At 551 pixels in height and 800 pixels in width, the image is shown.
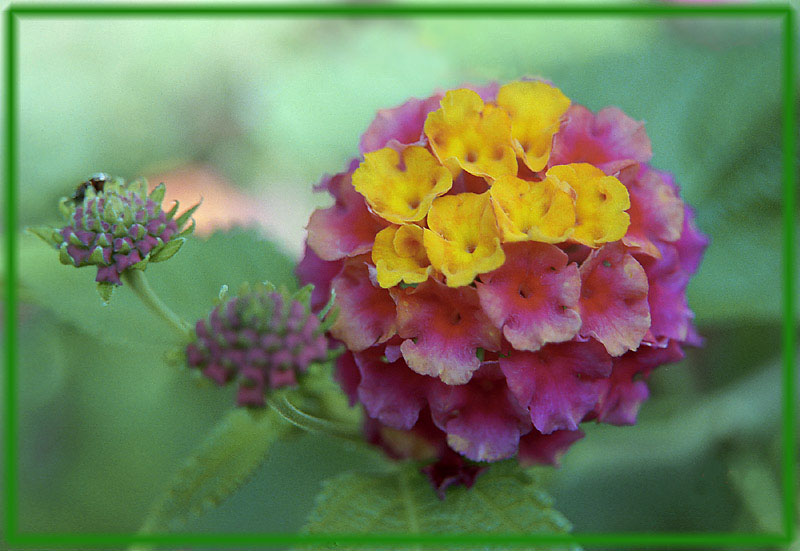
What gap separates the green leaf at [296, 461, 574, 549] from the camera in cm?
51

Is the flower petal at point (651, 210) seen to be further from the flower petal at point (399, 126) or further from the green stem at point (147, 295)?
the green stem at point (147, 295)

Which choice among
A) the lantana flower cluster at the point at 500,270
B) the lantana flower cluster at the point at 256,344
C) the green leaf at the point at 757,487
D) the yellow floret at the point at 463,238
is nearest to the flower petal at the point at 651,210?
the lantana flower cluster at the point at 500,270

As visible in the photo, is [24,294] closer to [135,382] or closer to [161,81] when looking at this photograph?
[135,382]

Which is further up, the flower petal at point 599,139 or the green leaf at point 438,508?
the flower petal at point 599,139

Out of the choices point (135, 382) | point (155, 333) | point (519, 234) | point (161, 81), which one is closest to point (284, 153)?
point (161, 81)

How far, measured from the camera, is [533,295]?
43 centimetres

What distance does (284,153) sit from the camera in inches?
40.2

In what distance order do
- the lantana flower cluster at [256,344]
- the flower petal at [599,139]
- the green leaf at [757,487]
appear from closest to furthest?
the lantana flower cluster at [256,344], the flower petal at [599,139], the green leaf at [757,487]

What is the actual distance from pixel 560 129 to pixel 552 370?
0.52 ft

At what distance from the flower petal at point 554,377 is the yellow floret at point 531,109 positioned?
131mm

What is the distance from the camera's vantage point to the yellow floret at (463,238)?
41cm

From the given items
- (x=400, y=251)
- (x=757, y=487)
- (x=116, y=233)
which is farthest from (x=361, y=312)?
(x=757, y=487)

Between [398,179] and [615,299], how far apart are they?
0.15 m

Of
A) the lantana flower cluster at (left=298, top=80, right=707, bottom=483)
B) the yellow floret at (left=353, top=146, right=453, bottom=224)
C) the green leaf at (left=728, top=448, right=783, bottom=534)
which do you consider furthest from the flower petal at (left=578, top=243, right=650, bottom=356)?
the green leaf at (left=728, top=448, right=783, bottom=534)
